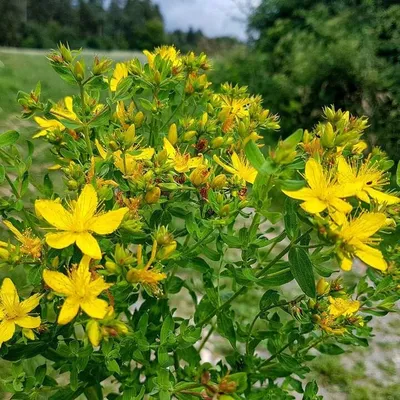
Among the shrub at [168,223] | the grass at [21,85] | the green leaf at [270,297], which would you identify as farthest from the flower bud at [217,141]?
the grass at [21,85]

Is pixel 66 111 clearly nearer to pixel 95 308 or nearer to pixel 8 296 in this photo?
pixel 8 296

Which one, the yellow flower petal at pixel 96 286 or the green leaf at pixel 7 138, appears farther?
the green leaf at pixel 7 138

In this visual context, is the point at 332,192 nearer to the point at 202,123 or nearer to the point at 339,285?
the point at 339,285

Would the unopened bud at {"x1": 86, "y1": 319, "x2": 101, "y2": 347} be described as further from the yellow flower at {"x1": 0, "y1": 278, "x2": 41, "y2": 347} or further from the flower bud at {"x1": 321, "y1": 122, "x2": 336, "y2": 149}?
the flower bud at {"x1": 321, "y1": 122, "x2": 336, "y2": 149}

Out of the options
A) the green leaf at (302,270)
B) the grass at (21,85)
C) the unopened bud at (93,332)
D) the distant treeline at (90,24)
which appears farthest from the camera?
the distant treeline at (90,24)

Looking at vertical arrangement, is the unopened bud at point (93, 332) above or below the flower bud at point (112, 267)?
below

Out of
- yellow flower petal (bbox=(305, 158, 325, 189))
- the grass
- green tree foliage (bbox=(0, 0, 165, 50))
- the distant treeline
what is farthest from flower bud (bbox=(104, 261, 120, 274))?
green tree foliage (bbox=(0, 0, 165, 50))

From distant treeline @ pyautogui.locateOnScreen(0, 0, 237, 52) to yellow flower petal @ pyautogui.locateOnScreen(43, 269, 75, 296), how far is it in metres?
25.1

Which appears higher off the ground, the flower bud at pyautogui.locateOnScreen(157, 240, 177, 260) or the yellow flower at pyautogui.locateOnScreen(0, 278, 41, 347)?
the flower bud at pyautogui.locateOnScreen(157, 240, 177, 260)

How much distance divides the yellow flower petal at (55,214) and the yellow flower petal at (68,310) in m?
0.12

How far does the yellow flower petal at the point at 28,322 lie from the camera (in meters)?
0.98

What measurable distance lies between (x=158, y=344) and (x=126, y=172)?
411 mm

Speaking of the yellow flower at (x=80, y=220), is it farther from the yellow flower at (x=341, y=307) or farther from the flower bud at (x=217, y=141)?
the yellow flower at (x=341, y=307)

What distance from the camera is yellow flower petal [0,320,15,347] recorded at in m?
0.97
